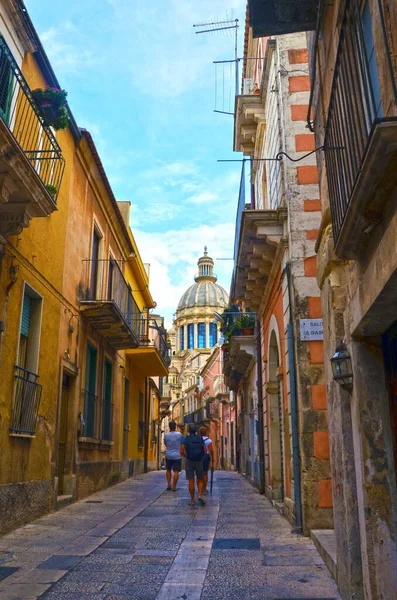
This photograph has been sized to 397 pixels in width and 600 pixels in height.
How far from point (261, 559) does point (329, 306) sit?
2911mm

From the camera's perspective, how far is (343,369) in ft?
14.8

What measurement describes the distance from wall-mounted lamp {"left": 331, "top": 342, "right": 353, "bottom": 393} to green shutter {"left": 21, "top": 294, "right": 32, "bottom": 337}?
590 cm

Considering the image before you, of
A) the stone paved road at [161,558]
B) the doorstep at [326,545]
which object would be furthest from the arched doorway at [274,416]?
the doorstep at [326,545]

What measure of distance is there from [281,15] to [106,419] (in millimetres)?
11408

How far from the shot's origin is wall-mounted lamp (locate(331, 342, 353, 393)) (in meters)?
4.47

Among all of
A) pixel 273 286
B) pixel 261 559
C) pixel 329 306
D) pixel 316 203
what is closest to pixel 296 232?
pixel 316 203

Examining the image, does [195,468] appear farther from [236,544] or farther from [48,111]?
[48,111]

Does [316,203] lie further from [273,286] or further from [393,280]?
[393,280]

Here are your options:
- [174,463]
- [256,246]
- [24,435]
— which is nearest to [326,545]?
[24,435]

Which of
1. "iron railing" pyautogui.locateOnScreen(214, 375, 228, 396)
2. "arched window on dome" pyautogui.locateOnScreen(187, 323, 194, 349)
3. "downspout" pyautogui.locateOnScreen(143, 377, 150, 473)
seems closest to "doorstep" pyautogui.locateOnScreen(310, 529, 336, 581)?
"downspout" pyautogui.locateOnScreen(143, 377, 150, 473)

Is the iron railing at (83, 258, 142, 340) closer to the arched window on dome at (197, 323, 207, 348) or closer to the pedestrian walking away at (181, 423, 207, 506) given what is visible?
the pedestrian walking away at (181, 423, 207, 506)

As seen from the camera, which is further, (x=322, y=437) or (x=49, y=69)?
(x=49, y=69)

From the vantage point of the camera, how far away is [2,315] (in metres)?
7.75

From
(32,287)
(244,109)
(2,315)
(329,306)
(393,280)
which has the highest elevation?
(244,109)
